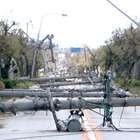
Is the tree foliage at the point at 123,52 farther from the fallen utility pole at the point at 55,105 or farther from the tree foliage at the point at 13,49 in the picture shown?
the fallen utility pole at the point at 55,105

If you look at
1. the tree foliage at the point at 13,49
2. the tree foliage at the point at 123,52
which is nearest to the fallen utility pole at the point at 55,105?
the tree foliage at the point at 13,49

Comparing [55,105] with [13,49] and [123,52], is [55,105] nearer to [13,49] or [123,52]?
[13,49]

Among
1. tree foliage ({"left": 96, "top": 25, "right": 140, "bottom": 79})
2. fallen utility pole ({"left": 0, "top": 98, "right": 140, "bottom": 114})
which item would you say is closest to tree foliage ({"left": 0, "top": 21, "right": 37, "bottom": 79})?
tree foliage ({"left": 96, "top": 25, "right": 140, "bottom": 79})

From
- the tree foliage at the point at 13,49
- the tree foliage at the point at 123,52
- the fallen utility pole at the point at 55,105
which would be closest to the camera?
the fallen utility pole at the point at 55,105

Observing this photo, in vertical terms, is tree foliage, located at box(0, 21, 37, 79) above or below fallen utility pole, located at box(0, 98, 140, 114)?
above

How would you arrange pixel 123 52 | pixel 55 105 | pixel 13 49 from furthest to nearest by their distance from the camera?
pixel 123 52 → pixel 13 49 → pixel 55 105

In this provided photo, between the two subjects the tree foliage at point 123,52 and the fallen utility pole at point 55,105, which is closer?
the fallen utility pole at point 55,105

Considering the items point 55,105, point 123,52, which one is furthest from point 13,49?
point 55,105

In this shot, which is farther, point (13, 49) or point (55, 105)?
point (13, 49)

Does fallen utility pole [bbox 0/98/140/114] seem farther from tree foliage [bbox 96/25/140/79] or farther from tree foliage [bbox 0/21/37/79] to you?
tree foliage [bbox 96/25/140/79]

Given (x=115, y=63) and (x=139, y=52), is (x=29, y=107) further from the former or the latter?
(x=115, y=63)

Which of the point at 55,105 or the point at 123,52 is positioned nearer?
the point at 55,105

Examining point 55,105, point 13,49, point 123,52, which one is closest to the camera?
point 55,105

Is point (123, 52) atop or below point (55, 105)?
atop
